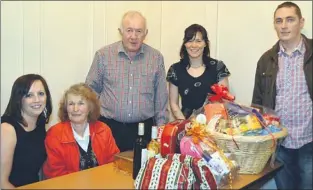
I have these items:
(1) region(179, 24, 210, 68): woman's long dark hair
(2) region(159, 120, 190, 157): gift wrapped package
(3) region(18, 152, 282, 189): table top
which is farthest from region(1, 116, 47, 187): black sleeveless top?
(1) region(179, 24, 210, 68): woman's long dark hair

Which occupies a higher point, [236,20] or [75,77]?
[236,20]

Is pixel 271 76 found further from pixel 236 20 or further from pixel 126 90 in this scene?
pixel 126 90

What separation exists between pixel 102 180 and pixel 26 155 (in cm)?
64

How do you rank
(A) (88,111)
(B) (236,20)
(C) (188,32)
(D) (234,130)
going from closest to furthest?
(D) (234,130) → (A) (88,111) → (C) (188,32) → (B) (236,20)

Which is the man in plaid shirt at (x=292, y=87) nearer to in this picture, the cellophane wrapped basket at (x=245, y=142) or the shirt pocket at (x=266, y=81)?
the shirt pocket at (x=266, y=81)

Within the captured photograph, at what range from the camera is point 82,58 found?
9.53ft

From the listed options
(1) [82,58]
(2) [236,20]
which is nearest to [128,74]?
(1) [82,58]

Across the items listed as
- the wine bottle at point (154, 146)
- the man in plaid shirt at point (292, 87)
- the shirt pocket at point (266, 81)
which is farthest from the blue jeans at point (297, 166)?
the wine bottle at point (154, 146)

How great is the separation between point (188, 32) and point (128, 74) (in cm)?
54

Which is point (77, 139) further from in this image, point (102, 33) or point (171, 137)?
point (102, 33)

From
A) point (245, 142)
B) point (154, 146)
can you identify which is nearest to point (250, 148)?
point (245, 142)

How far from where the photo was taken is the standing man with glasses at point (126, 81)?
8.79ft

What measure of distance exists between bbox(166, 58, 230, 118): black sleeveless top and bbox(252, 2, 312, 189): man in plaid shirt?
13.6 inches

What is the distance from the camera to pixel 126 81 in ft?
8.84
